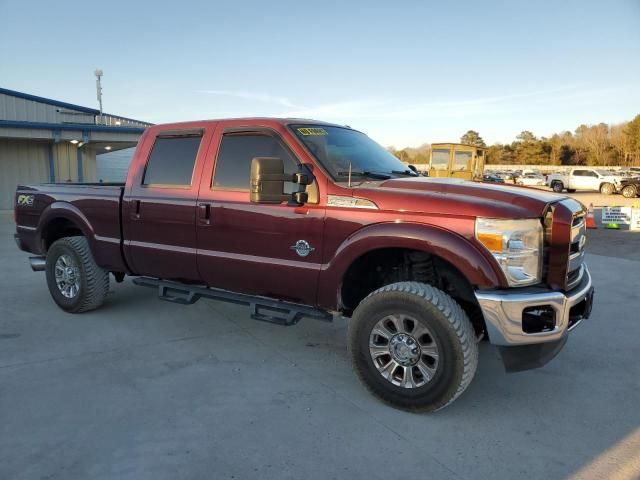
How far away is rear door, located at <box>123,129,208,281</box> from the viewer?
14.6ft

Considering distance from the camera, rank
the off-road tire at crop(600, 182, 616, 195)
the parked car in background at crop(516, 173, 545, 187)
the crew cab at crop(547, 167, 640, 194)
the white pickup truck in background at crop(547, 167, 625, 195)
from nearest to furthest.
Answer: the crew cab at crop(547, 167, 640, 194)
the off-road tire at crop(600, 182, 616, 195)
the white pickup truck in background at crop(547, 167, 625, 195)
the parked car in background at crop(516, 173, 545, 187)

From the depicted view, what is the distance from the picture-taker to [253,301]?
13.7ft

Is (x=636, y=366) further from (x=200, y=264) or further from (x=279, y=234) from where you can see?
(x=200, y=264)

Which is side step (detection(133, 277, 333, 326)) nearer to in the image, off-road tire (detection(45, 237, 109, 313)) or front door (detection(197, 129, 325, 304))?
front door (detection(197, 129, 325, 304))

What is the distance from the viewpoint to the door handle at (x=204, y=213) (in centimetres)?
427

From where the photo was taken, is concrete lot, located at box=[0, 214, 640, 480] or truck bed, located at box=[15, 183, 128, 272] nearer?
concrete lot, located at box=[0, 214, 640, 480]

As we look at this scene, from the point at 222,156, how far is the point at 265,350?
68.3 inches

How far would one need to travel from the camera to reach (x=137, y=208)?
4770 mm

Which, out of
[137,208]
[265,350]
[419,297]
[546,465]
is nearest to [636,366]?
[546,465]

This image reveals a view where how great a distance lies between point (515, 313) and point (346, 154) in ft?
6.10

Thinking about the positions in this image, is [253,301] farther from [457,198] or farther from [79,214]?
[79,214]

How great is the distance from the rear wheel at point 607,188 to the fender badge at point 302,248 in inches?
1249

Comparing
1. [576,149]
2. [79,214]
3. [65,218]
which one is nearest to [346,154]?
[79,214]

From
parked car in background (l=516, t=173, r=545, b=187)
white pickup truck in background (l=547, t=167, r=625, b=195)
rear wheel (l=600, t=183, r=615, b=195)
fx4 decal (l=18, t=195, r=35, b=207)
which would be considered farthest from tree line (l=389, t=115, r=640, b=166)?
fx4 decal (l=18, t=195, r=35, b=207)
